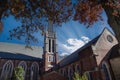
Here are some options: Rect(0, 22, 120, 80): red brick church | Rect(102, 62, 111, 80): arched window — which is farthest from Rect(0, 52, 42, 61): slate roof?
Rect(102, 62, 111, 80): arched window

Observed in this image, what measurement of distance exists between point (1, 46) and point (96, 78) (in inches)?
1091

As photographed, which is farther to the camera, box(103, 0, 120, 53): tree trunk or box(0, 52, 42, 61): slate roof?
box(0, 52, 42, 61): slate roof

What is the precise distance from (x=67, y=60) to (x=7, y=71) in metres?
15.0

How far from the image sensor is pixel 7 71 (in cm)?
3356

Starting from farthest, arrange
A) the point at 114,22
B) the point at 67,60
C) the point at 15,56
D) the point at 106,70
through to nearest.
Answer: the point at 15,56 < the point at 67,60 < the point at 106,70 < the point at 114,22

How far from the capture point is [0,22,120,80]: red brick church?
74.0 feet

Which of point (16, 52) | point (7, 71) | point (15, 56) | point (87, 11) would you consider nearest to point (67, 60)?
point (15, 56)

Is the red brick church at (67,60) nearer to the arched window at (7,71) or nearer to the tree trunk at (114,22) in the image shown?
the arched window at (7,71)

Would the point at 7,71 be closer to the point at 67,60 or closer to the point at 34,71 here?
the point at 34,71

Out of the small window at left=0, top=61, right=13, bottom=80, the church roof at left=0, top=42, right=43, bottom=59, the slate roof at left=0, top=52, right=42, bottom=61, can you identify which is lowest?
the small window at left=0, top=61, right=13, bottom=80

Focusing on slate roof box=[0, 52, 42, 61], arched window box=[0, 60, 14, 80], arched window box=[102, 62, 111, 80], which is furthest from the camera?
slate roof box=[0, 52, 42, 61]

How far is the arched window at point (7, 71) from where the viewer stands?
3269cm

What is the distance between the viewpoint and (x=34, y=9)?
19.8 feet

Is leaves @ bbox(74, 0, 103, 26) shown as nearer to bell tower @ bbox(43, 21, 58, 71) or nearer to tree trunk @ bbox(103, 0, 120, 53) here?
tree trunk @ bbox(103, 0, 120, 53)
